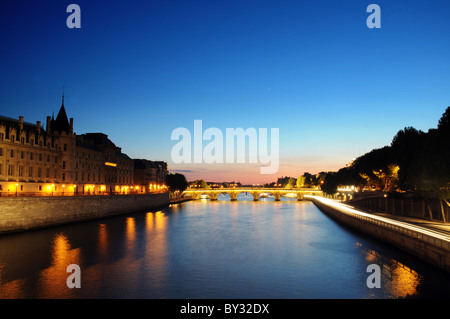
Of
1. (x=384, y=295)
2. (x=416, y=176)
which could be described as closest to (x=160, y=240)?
(x=384, y=295)

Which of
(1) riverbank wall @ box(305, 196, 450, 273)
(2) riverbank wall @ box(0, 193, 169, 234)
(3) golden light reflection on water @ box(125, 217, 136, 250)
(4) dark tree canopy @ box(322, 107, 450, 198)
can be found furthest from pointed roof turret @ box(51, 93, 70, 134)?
(4) dark tree canopy @ box(322, 107, 450, 198)

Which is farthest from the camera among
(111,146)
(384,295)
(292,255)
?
(111,146)

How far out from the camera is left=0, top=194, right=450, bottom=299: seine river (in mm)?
25625

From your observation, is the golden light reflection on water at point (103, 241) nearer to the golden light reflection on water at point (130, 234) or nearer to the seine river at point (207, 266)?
the seine river at point (207, 266)

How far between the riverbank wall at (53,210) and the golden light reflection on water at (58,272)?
308 inches

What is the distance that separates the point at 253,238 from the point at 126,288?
2852 cm

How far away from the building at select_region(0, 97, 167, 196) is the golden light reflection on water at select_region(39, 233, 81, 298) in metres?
15.1

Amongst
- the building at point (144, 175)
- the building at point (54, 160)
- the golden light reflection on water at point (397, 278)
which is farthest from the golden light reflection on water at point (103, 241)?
the building at point (144, 175)

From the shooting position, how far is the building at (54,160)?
5778 cm

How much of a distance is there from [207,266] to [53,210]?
109 ft

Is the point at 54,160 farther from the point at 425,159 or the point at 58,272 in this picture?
the point at 425,159

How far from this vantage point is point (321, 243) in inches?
1865
